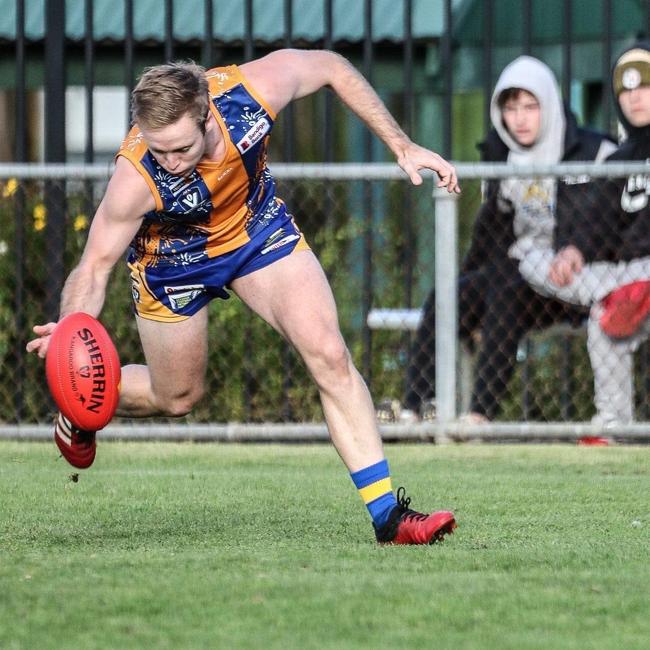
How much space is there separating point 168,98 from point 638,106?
4.74 meters

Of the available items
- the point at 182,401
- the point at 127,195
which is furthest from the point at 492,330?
the point at 127,195

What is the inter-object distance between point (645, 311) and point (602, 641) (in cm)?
529

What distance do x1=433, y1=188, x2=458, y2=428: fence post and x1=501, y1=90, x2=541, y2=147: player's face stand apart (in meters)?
0.86

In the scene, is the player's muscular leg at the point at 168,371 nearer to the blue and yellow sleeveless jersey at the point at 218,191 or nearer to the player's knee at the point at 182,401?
the player's knee at the point at 182,401

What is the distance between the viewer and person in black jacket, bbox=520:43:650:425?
881cm

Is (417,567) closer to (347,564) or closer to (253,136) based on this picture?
(347,564)

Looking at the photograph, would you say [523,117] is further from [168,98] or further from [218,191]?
[168,98]

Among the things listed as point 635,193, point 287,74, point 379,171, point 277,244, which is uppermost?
point 287,74

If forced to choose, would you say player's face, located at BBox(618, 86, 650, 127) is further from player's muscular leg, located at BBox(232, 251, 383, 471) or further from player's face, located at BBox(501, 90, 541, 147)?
player's muscular leg, located at BBox(232, 251, 383, 471)

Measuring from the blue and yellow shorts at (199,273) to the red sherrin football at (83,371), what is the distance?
1.95 ft

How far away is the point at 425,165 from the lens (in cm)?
553

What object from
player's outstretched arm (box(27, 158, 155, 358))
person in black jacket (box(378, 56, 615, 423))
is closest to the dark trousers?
person in black jacket (box(378, 56, 615, 423))

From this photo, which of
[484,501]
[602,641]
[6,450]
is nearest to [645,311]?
[484,501]

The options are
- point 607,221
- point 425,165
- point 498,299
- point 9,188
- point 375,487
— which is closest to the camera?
point 375,487
